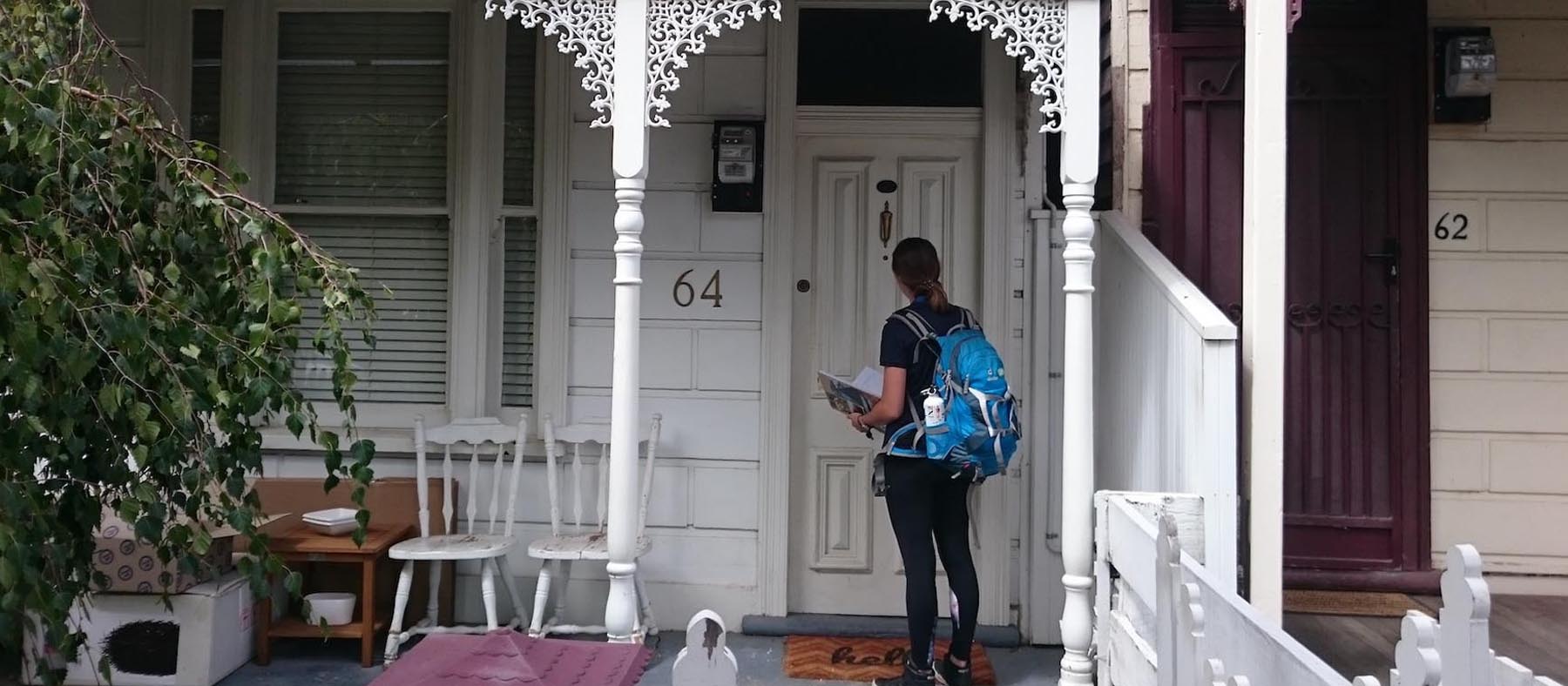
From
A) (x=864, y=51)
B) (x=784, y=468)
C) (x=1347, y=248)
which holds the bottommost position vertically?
(x=784, y=468)

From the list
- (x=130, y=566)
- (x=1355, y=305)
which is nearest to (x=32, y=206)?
(x=130, y=566)

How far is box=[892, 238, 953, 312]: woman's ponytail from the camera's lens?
4133mm

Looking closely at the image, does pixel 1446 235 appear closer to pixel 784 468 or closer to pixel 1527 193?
pixel 1527 193

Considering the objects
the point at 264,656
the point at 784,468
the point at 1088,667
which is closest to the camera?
the point at 1088,667

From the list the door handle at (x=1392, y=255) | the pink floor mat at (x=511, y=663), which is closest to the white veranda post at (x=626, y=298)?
the pink floor mat at (x=511, y=663)

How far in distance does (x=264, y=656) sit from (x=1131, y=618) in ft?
10.7

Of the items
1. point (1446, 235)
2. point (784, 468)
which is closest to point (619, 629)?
point (784, 468)

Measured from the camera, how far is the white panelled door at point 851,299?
5.20m

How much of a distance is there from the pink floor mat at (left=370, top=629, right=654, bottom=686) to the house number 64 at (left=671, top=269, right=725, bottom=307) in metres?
2.92

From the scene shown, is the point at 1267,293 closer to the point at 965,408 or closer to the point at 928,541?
the point at 965,408

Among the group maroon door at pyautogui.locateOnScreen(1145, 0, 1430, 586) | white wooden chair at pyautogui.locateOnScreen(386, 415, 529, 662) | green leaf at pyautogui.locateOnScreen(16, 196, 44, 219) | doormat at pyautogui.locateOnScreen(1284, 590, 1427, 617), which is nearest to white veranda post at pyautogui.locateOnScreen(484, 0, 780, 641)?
white wooden chair at pyautogui.locateOnScreen(386, 415, 529, 662)

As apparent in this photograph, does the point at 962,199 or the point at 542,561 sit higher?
the point at 962,199

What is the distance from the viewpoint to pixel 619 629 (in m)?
4.05

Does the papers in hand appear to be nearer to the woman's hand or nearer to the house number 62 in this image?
the woman's hand
